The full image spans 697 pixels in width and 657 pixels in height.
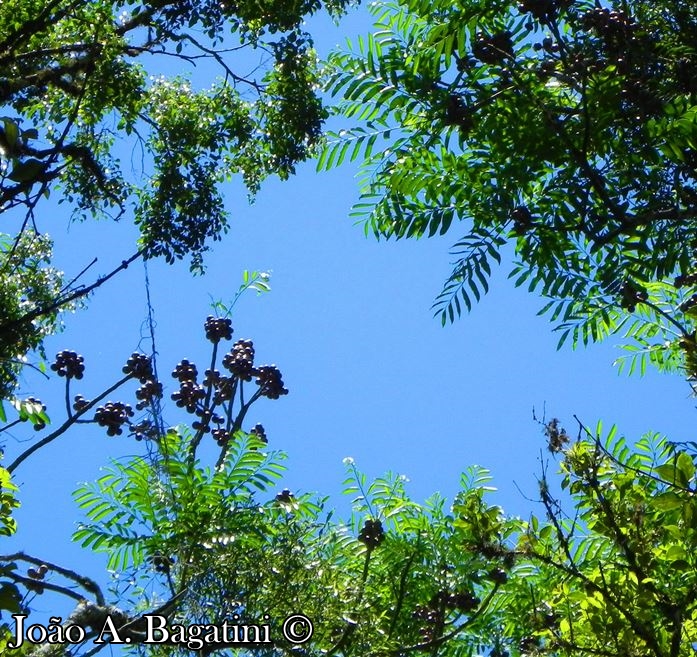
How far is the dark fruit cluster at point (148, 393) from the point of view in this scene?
→ 13.4 feet

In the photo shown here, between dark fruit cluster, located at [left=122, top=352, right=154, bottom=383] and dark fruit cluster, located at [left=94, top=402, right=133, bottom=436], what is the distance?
0.49m

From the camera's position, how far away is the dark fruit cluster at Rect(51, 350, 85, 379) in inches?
216

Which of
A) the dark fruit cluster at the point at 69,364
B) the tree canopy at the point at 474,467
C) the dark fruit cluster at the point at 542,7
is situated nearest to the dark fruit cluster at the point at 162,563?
the tree canopy at the point at 474,467

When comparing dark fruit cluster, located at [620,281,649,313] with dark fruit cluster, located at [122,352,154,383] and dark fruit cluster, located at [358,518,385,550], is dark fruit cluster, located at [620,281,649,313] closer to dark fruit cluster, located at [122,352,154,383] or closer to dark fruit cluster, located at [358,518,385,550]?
dark fruit cluster, located at [358,518,385,550]

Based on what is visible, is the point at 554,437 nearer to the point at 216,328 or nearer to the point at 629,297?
the point at 629,297

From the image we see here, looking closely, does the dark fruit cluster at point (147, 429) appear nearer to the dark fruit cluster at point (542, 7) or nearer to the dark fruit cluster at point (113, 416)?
the dark fruit cluster at point (113, 416)

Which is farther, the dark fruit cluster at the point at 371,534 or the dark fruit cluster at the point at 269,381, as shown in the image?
the dark fruit cluster at the point at 269,381

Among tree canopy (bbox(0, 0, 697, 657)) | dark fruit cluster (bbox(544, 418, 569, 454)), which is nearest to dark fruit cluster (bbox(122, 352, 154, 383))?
tree canopy (bbox(0, 0, 697, 657))

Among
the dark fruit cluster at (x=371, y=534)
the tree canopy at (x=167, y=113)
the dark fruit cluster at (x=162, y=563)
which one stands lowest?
the dark fruit cluster at (x=162, y=563)

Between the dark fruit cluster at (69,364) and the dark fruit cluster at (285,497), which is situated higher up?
the dark fruit cluster at (69,364)

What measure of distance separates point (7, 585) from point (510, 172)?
2.59 metres

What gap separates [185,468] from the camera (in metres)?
4.13

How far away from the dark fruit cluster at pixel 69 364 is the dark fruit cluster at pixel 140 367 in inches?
23.6

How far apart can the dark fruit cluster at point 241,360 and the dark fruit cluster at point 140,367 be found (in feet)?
2.10
